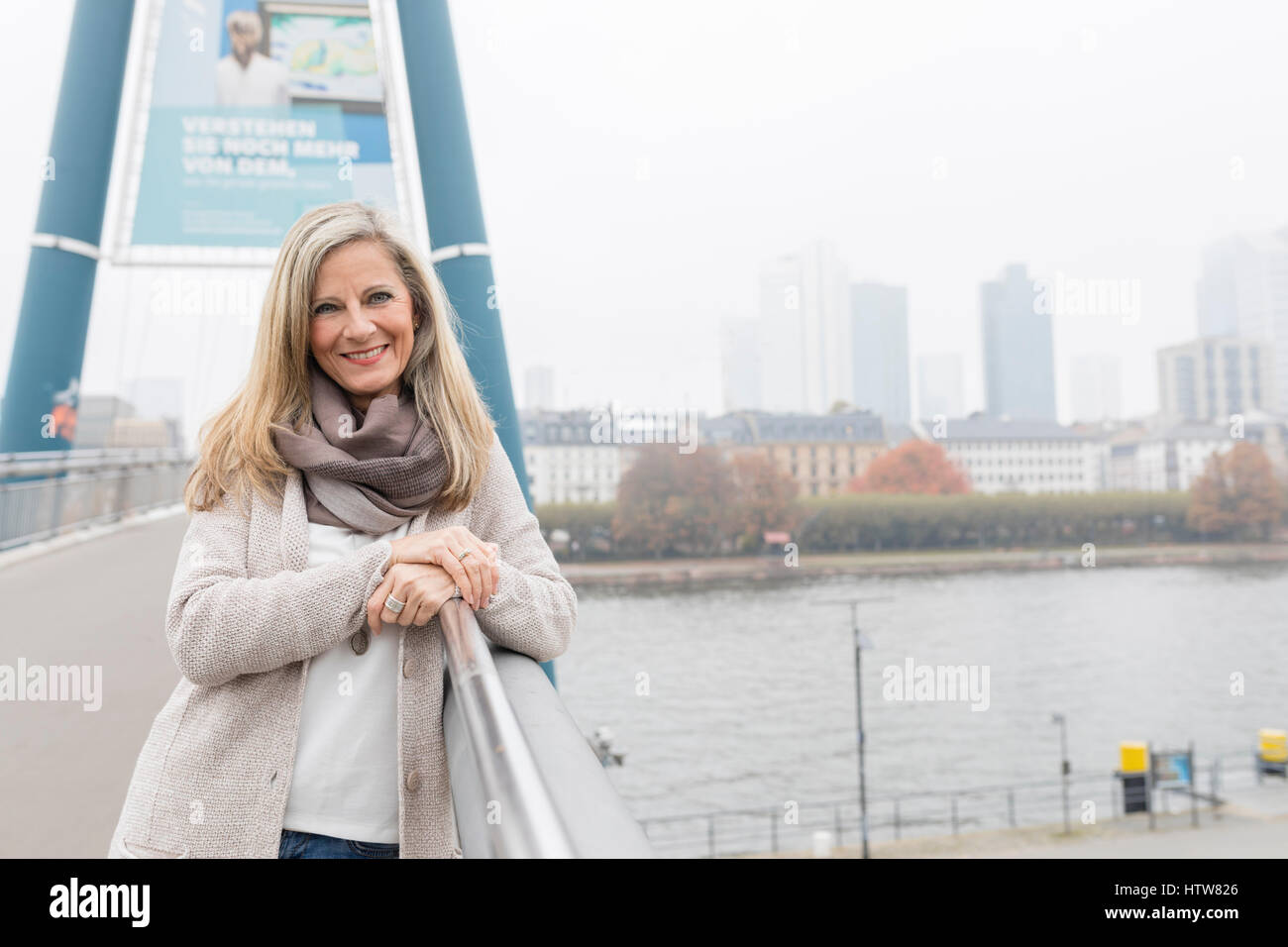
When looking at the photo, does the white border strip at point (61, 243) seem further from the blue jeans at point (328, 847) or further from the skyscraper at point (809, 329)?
the skyscraper at point (809, 329)

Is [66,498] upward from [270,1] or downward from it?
downward

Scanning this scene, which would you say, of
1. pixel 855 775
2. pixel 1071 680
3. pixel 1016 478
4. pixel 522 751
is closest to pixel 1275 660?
pixel 1071 680

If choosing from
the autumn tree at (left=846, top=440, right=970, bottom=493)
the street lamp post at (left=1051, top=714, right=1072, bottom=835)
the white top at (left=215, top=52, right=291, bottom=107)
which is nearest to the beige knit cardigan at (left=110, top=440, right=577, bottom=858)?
the white top at (left=215, top=52, right=291, bottom=107)

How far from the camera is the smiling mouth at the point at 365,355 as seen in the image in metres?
1.06

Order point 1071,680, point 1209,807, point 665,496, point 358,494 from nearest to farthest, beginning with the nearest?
point 358,494, point 1209,807, point 665,496, point 1071,680

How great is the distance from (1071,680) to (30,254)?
50.0 metres

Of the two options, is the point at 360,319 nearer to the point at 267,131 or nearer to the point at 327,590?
the point at 327,590

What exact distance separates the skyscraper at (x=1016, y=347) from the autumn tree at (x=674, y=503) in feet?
111

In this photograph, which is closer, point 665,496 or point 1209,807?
point 1209,807

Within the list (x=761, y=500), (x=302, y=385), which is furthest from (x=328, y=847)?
(x=761, y=500)

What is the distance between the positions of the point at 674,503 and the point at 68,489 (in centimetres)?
3633

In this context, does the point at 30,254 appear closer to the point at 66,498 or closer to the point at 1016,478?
the point at 66,498

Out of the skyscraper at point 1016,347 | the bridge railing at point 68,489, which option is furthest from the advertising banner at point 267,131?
the skyscraper at point 1016,347
